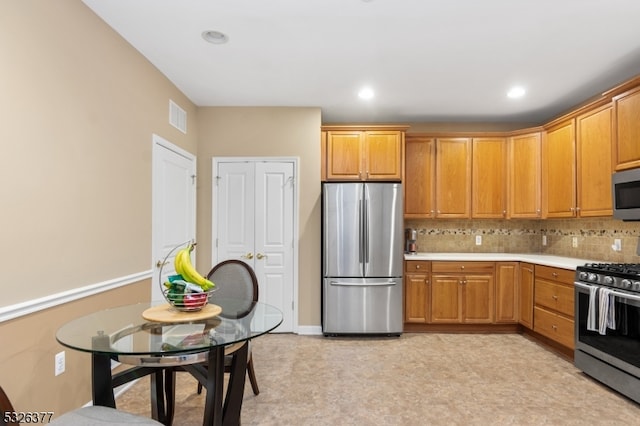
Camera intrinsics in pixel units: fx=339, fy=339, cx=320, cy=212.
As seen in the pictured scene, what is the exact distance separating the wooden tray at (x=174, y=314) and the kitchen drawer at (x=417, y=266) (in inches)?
104

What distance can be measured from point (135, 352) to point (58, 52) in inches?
70.6

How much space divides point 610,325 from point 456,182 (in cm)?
214

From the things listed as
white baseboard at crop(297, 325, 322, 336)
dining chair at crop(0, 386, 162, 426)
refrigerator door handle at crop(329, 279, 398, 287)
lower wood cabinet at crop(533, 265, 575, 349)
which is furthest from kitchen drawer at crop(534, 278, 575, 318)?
dining chair at crop(0, 386, 162, 426)

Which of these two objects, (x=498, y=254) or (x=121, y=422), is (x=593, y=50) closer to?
(x=498, y=254)

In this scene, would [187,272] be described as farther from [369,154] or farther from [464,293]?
[464,293]

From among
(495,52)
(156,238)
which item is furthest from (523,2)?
(156,238)

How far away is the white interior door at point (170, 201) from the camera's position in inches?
120

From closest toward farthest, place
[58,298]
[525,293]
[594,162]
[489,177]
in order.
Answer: [58,298]
[594,162]
[525,293]
[489,177]

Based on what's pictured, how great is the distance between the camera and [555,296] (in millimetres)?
3359

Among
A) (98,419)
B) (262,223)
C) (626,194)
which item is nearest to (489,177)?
(626,194)

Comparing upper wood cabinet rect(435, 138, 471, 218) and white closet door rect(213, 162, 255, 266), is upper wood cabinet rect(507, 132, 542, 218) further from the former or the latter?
white closet door rect(213, 162, 255, 266)

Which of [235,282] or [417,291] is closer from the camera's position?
[235,282]

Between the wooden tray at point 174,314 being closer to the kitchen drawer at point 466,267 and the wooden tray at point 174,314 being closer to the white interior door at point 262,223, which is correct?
the white interior door at point 262,223

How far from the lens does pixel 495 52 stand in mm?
2738
